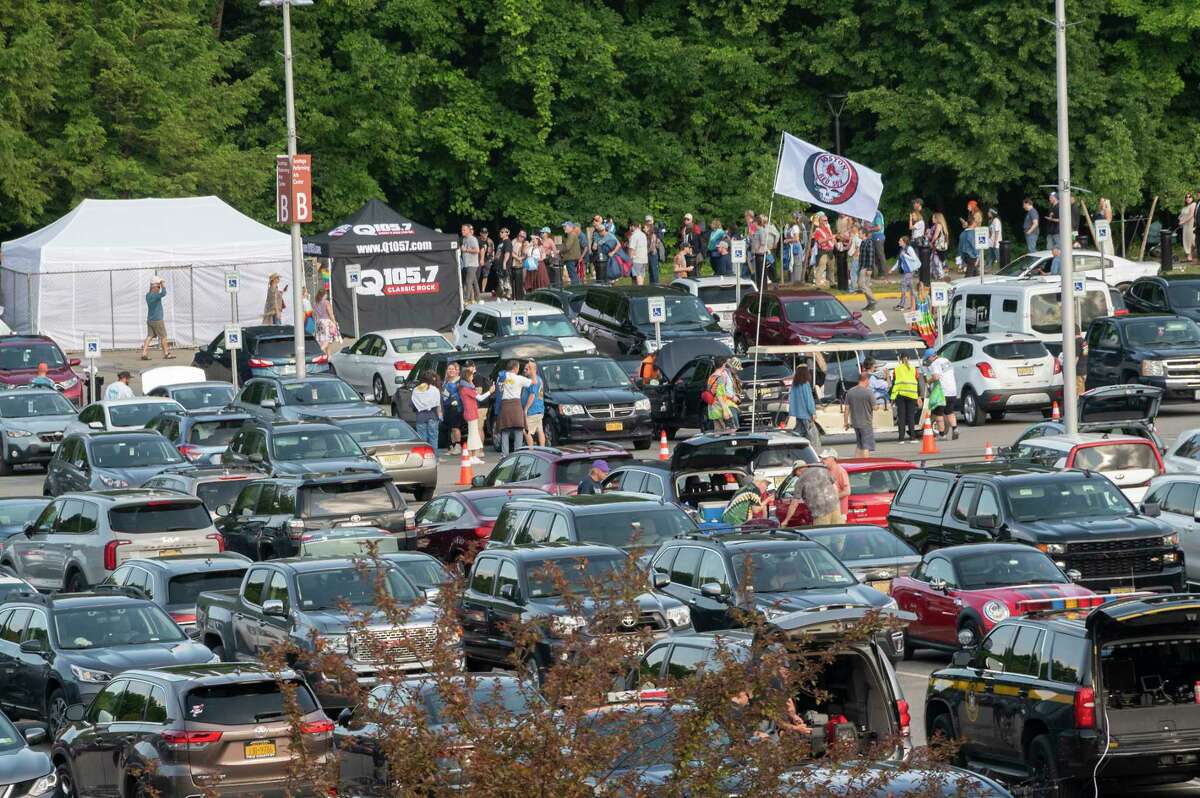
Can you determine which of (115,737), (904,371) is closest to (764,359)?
(904,371)

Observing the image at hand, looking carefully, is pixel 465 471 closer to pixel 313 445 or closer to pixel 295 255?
pixel 313 445

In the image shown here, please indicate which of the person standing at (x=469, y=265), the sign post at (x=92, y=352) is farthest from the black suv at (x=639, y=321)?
the person standing at (x=469, y=265)

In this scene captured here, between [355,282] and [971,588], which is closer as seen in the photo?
[971,588]

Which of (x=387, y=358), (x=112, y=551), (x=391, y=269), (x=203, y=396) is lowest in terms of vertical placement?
(x=112, y=551)

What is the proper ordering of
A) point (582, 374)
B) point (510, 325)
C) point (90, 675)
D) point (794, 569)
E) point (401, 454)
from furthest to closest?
point (510, 325), point (582, 374), point (401, 454), point (794, 569), point (90, 675)

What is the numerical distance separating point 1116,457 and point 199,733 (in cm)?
1407

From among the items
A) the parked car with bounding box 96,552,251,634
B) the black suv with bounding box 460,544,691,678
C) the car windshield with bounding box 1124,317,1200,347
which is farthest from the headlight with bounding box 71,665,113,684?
the car windshield with bounding box 1124,317,1200,347

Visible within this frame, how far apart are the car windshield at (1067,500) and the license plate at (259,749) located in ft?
33.0

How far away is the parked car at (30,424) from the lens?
3709 cm

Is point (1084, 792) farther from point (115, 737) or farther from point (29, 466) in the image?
point (29, 466)

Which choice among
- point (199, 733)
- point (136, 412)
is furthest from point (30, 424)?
point (199, 733)

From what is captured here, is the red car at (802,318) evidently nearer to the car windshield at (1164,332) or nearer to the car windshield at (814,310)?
the car windshield at (814,310)

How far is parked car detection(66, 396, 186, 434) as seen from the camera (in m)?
35.9

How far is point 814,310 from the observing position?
4053cm
